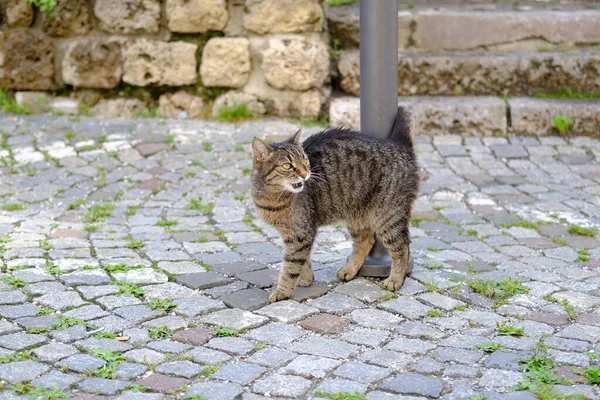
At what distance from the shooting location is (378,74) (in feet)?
16.3

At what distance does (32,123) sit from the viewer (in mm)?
7629

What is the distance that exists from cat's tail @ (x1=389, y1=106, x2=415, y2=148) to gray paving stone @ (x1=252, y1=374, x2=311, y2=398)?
5.72 ft

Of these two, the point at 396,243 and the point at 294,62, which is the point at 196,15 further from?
the point at 396,243

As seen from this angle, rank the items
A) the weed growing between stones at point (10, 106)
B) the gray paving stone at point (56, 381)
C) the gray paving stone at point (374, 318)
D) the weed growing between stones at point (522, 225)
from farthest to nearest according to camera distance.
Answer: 1. the weed growing between stones at point (10, 106)
2. the weed growing between stones at point (522, 225)
3. the gray paving stone at point (374, 318)
4. the gray paving stone at point (56, 381)

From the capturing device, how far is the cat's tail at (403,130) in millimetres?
4980

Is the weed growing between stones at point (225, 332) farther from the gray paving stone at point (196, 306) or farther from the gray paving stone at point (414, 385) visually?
the gray paving stone at point (414, 385)

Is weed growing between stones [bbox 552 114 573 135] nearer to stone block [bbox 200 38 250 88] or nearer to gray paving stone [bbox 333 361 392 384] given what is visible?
stone block [bbox 200 38 250 88]

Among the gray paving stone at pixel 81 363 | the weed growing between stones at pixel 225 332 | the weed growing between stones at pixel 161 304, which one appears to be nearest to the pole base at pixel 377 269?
the weed growing between stones at pixel 225 332

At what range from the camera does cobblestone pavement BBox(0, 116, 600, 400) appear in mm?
3836

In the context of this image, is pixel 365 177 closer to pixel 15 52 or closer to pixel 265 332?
pixel 265 332

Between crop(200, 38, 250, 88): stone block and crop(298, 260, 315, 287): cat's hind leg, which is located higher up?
crop(200, 38, 250, 88): stone block

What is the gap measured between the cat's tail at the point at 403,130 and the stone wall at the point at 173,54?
2.60 m

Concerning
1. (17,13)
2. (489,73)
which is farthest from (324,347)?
(17,13)

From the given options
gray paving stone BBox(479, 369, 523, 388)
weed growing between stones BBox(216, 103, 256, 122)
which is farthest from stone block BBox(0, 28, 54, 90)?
gray paving stone BBox(479, 369, 523, 388)
